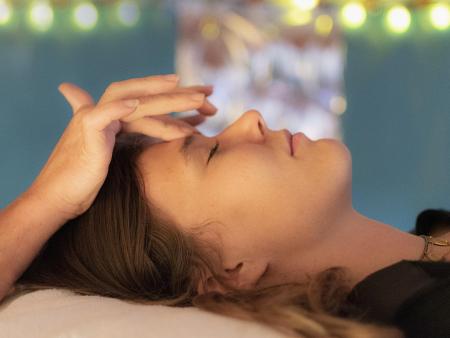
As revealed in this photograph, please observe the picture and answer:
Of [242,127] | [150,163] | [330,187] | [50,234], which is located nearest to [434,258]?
[330,187]

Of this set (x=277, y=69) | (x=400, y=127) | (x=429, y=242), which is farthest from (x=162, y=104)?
(x=277, y=69)

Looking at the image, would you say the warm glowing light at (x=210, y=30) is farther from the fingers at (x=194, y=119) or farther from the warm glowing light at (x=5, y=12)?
the fingers at (x=194, y=119)

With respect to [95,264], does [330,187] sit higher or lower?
higher

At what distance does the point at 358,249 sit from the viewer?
118 cm

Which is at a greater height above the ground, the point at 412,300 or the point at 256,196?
the point at 256,196

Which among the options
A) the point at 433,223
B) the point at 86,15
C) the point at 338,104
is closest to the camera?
the point at 433,223

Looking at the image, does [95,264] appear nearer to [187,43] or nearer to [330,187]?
[330,187]

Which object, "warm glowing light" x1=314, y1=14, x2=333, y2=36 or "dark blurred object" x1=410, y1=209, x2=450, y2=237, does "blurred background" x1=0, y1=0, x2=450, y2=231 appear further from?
"dark blurred object" x1=410, y1=209, x2=450, y2=237

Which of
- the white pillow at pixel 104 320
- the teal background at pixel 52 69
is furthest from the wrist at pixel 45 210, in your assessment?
the teal background at pixel 52 69

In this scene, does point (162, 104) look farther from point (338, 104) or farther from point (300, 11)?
point (300, 11)

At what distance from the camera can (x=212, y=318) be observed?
35.8 inches

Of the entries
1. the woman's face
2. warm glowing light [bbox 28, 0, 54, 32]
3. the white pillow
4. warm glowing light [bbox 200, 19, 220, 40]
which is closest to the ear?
the woman's face

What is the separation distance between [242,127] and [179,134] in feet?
0.37

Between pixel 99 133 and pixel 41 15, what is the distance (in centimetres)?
195
